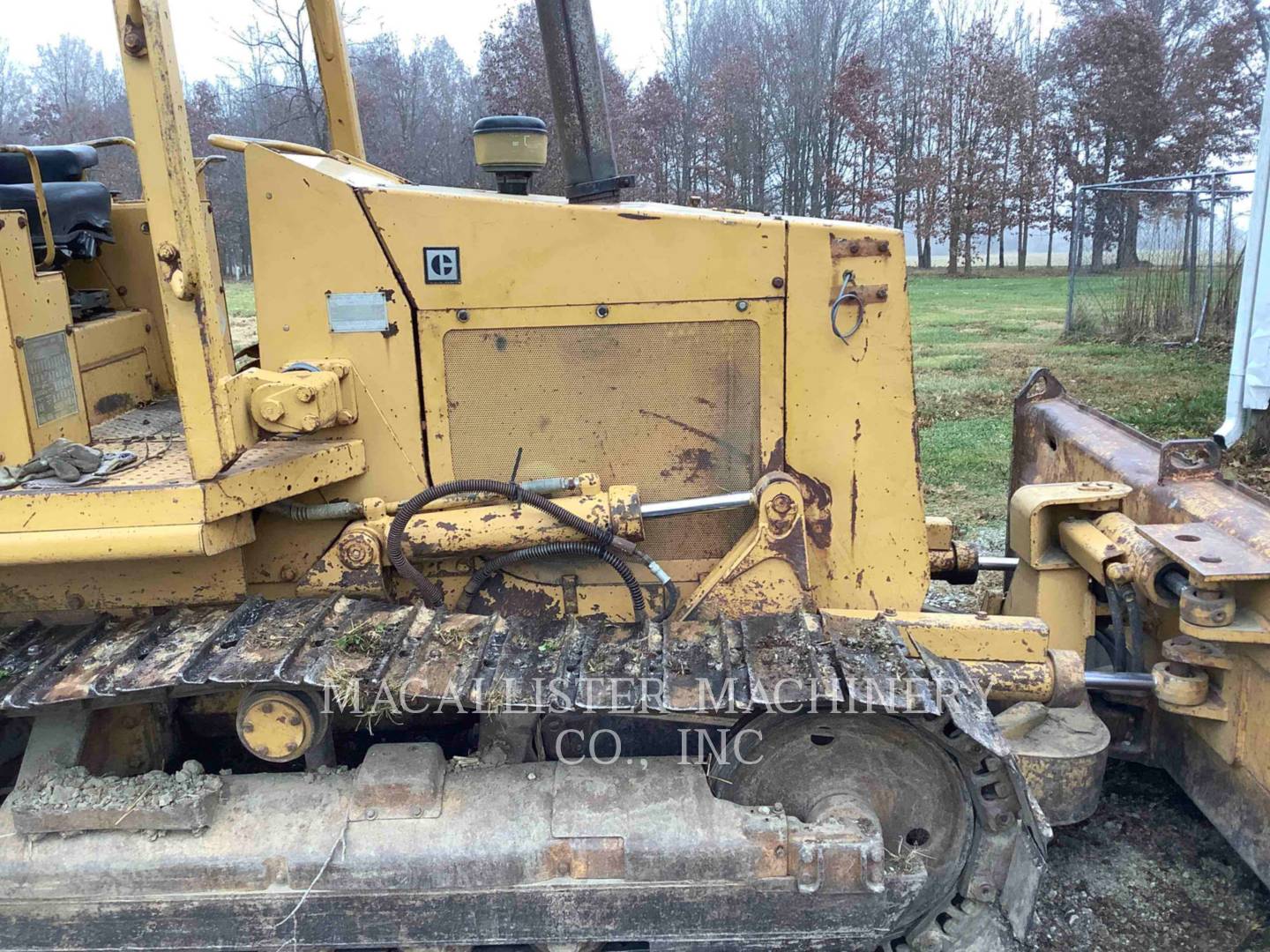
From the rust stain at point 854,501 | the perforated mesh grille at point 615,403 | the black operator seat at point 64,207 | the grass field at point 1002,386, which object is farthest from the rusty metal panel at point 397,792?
the grass field at point 1002,386

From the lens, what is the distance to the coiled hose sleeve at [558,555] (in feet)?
9.70

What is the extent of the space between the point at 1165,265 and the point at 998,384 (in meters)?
4.23

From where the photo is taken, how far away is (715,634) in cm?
287

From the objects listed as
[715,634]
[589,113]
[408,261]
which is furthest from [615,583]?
[589,113]

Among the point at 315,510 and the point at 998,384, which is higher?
the point at 315,510

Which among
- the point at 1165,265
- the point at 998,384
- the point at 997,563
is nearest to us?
the point at 997,563

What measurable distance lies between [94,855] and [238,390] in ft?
4.30

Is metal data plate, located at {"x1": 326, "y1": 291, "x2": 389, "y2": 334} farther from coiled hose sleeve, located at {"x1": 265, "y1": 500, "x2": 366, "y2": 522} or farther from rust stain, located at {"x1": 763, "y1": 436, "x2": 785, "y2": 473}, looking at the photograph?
rust stain, located at {"x1": 763, "y1": 436, "x2": 785, "y2": 473}

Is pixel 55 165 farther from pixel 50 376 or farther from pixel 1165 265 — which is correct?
pixel 1165 265

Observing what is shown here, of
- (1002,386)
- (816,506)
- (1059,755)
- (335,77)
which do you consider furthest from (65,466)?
(1002,386)

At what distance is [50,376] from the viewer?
10.1 ft

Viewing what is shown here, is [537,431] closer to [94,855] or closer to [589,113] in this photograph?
[589,113]

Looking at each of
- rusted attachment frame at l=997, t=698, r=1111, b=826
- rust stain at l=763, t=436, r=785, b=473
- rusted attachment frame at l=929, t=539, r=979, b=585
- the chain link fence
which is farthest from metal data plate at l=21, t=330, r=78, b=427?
the chain link fence

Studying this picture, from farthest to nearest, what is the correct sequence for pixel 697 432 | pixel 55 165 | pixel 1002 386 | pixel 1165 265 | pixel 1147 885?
pixel 1165 265, pixel 1002 386, pixel 55 165, pixel 1147 885, pixel 697 432
